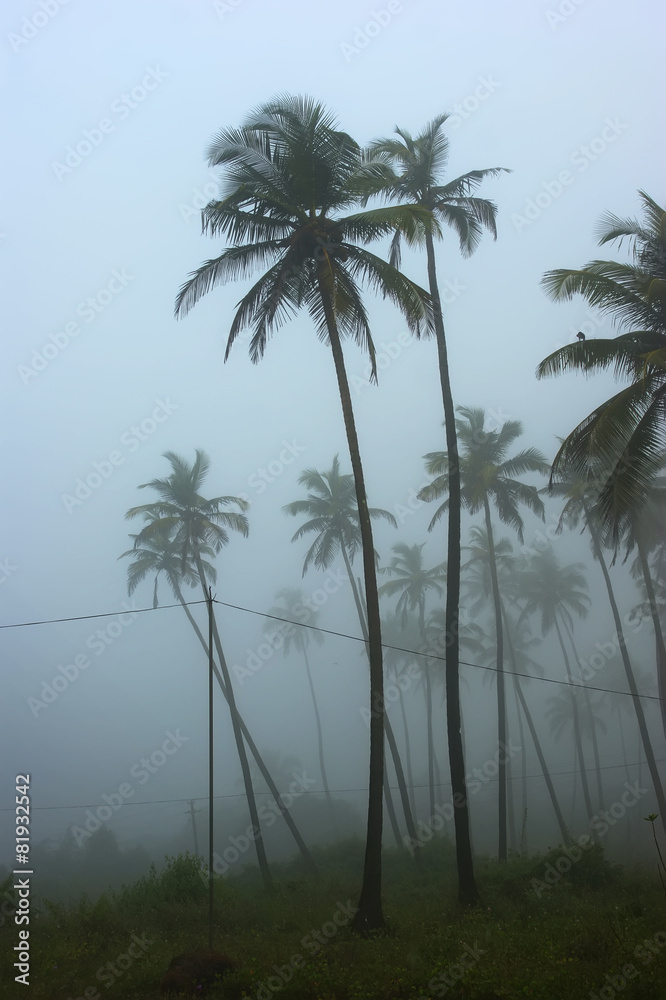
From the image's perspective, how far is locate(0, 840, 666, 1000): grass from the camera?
33.3ft

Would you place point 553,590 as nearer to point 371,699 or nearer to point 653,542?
point 653,542

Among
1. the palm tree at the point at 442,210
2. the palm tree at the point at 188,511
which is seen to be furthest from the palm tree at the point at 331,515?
the palm tree at the point at 442,210

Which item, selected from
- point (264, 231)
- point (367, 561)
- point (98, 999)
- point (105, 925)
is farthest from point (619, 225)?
point (105, 925)

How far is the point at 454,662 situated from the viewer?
16484 millimetres

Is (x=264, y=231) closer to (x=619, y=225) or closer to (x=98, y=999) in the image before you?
(x=619, y=225)

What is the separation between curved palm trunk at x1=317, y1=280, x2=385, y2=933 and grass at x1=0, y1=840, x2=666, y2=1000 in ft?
2.01

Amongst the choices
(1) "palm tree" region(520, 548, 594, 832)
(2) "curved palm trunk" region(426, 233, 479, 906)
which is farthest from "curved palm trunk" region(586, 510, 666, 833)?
(1) "palm tree" region(520, 548, 594, 832)

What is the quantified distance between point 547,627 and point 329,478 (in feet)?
71.4

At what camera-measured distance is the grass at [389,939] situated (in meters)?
10.2

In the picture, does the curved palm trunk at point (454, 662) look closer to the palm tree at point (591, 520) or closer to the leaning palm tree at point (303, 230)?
the leaning palm tree at point (303, 230)

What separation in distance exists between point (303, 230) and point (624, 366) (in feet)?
26.1

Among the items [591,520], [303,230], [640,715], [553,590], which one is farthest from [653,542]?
[303,230]

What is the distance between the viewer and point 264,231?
16312mm

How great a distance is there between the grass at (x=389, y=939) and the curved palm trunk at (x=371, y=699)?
24.1 inches
